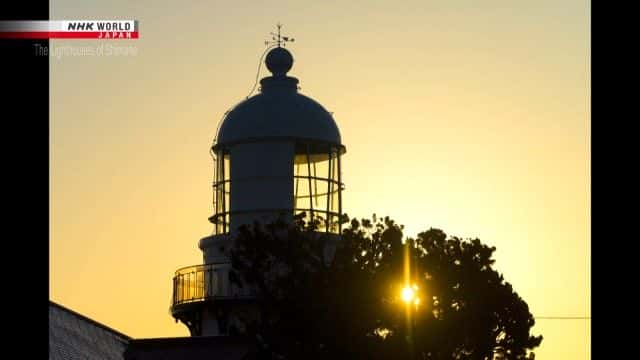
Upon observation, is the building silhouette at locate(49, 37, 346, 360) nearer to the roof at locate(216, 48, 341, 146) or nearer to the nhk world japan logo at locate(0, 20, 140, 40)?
the roof at locate(216, 48, 341, 146)

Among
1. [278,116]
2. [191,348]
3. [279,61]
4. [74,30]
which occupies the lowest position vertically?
[191,348]

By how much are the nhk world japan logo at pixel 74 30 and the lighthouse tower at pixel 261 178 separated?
26713 millimetres

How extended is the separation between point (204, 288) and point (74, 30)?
31.6 metres

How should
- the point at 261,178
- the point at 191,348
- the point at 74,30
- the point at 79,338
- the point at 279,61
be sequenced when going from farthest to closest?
the point at 279,61, the point at 261,178, the point at 79,338, the point at 191,348, the point at 74,30

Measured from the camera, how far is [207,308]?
53.1 meters

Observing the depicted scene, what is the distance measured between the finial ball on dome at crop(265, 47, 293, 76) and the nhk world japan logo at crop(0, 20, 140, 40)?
29.0 meters

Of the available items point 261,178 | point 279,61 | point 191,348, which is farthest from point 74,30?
point 279,61

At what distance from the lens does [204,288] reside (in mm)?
53062

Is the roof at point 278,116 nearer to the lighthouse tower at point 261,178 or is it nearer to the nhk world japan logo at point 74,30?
the lighthouse tower at point 261,178

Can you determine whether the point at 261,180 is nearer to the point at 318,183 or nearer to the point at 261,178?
the point at 261,178

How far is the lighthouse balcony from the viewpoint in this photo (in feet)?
171

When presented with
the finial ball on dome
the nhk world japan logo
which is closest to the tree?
the finial ball on dome
